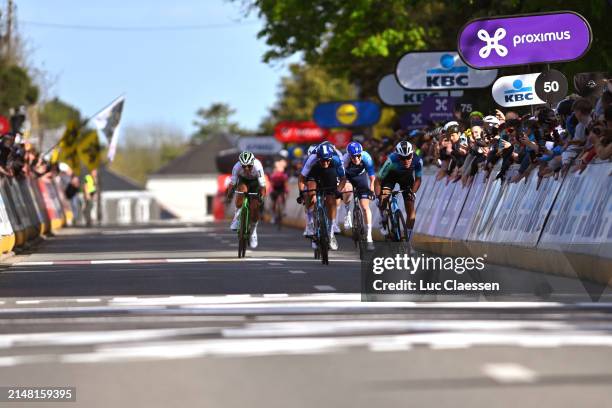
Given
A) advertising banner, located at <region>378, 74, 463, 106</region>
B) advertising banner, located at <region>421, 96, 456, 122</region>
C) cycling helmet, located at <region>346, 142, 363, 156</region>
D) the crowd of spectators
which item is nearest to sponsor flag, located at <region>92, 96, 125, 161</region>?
advertising banner, located at <region>378, 74, 463, 106</region>

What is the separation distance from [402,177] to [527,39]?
3.29 meters

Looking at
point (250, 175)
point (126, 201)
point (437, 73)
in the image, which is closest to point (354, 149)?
point (250, 175)

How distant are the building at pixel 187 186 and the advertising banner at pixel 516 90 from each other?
521ft

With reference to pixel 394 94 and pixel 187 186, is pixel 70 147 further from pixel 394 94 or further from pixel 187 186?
pixel 187 186

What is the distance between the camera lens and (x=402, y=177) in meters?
26.3

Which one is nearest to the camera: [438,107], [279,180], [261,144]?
[438,107]

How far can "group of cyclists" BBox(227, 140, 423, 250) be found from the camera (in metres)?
25.7

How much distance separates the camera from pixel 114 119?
57.4 m

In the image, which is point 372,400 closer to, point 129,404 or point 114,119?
point 129,404

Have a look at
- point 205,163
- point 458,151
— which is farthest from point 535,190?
point 205,163

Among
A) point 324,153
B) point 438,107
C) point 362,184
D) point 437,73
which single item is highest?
point 437,73

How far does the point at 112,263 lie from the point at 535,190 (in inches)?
278

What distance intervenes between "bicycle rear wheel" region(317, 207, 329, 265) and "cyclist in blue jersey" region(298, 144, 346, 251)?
71 cm
